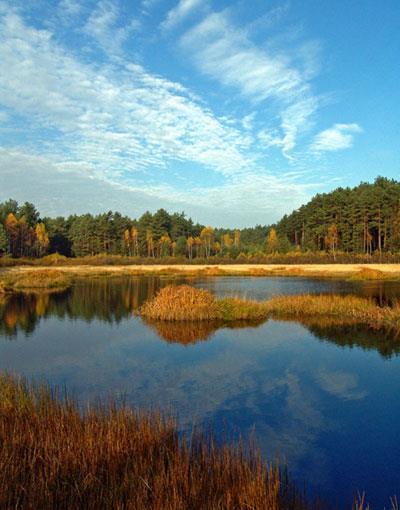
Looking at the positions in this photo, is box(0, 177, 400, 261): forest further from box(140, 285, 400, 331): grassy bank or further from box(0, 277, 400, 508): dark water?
box(0, 277, 400, 508): dark water

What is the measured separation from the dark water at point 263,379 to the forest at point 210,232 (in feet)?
227

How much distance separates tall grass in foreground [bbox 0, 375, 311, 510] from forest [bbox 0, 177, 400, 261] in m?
81.9

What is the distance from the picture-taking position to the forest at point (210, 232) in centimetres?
8638

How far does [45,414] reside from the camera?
845 cm

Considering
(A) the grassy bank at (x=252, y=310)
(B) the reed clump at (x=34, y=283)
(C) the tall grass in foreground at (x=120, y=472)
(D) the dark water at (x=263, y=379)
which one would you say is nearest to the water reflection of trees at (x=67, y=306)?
(D) the dark water at (x=263, y=379)

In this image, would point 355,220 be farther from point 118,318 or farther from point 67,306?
point 118,318

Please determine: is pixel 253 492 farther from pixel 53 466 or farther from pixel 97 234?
pixel 97 234

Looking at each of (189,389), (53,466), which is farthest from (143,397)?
(53,466)

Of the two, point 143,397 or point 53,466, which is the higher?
point 53,466

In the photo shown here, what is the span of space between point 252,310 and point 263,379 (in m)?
11.5

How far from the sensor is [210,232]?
124 metres

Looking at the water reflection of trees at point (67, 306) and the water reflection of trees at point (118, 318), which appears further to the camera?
the water reflection of trees at point (67, 306)

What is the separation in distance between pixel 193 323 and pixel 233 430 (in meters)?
13.9

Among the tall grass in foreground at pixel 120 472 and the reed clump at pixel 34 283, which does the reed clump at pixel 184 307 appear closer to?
the tall grass in foreground at pixel 120 472
